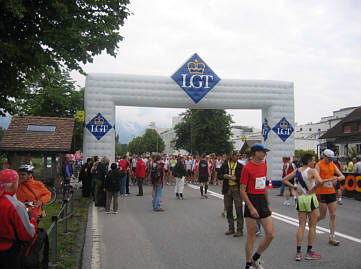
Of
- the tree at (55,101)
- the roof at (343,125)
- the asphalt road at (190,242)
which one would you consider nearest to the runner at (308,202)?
the asphalt road at (190,242)

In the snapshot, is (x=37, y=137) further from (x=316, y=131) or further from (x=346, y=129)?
(x=316, y=131)

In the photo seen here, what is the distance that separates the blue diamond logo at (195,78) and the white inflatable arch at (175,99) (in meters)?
0.26

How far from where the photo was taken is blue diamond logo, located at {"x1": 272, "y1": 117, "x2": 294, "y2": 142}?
21.0 metres

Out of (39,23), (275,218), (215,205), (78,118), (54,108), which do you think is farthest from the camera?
(54,108)

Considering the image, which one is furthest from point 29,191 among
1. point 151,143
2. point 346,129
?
point 151,143

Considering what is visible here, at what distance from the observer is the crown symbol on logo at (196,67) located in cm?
2025

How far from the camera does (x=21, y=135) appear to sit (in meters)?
15.1

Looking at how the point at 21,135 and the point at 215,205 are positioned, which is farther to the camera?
the point at 21,135

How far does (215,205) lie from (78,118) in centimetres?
911

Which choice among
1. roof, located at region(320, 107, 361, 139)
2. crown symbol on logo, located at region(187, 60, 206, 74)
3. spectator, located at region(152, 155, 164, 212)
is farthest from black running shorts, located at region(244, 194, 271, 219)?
roof, located at region(320, 107, 361, 139)

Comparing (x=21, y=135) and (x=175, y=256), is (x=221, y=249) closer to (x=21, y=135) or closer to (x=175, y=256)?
(x=175, y=256)

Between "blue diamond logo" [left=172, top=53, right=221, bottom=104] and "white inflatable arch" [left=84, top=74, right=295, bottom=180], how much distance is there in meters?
0.26

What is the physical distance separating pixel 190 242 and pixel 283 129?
590 inches

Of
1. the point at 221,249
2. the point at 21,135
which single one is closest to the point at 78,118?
the point at 21,135
